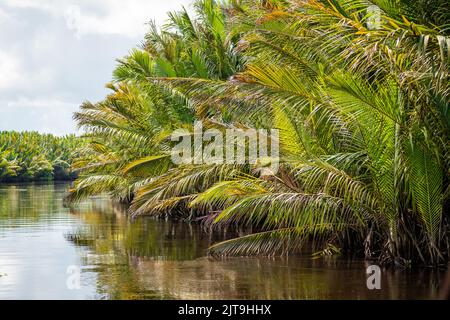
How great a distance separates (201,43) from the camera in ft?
67.4

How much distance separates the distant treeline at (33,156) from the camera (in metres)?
67.4

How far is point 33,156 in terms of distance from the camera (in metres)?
73.2

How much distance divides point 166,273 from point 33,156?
2562 inches

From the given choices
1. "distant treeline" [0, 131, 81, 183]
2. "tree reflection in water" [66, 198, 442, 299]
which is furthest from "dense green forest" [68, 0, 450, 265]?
"distant treeline" [0, 131, 81, 183]

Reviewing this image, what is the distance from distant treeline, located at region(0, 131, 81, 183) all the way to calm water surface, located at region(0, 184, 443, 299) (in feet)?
165

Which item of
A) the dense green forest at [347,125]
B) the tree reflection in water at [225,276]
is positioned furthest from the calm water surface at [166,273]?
the dense green forest at [347,125]

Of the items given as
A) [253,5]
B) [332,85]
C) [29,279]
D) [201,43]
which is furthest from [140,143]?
[332,85]

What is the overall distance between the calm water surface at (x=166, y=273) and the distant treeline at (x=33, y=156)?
5024 centimetres

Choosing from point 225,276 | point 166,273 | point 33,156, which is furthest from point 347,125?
point 33,156

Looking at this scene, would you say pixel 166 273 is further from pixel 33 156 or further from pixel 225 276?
pixel 33 156
